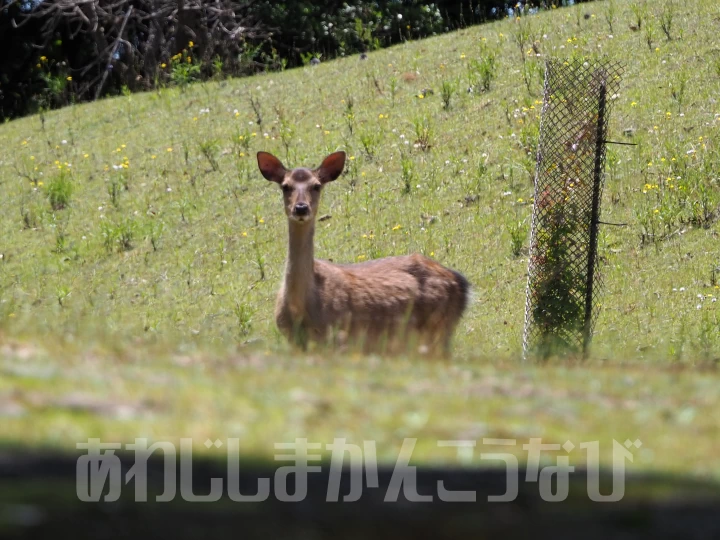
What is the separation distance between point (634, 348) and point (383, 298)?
279 cm

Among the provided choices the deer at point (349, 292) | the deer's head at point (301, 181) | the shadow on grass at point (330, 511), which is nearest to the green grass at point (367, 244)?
the shadow on grass at point (330, 511)

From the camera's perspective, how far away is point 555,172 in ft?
42.7

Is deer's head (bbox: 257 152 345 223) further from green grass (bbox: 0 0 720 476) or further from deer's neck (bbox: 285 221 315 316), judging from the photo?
green grass (bbox: 0 0 720 476)

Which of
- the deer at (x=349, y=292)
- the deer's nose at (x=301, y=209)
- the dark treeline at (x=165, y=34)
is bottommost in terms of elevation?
the deer at (x=349, y=292)

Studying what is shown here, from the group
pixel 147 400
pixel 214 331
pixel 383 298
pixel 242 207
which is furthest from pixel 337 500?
pixel 242 207

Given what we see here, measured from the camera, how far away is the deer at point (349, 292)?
32.6 ft

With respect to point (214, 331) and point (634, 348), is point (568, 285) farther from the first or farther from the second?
point (214, 331)

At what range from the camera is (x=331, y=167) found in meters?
11.4

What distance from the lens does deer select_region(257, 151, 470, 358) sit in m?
9.95

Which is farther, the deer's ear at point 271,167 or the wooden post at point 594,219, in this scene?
the wooden post at point 594,219

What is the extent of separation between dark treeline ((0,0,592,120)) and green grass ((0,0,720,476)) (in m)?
4.82

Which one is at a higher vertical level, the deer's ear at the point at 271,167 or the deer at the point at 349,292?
the deer's ear at the point at 271,167

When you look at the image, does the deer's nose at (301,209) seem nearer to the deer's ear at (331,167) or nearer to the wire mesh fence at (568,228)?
the deer's ear at (331,167)

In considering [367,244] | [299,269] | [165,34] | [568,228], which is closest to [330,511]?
[299,269]
